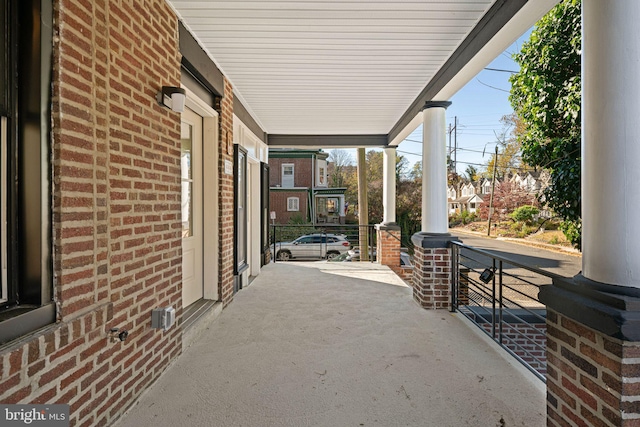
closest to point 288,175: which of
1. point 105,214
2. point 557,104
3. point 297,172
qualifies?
point 297,172

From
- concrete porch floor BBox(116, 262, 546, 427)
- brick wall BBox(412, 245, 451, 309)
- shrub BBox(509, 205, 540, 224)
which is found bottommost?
concrete porch floor BBox(116, 262, 546, 427)

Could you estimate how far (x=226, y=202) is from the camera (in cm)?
390

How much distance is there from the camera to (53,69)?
1.47 metres

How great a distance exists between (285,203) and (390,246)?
42.7 ft

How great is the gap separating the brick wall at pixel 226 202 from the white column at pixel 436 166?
7.66 ft

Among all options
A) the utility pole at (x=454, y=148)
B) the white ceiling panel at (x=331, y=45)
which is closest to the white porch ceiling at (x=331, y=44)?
the white ceiling panel at (x=331, y=45)

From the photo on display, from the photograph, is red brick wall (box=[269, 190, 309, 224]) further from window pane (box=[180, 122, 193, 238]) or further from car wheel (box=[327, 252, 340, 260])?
window pane (box=[180, 122, 193, 238])

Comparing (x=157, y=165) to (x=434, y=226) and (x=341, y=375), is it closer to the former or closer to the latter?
(x=341, y=375)

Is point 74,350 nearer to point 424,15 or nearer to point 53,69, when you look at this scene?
point 53,69

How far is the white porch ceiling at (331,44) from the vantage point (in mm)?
2510

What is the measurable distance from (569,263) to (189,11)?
1320cm

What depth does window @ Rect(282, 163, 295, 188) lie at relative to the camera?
64.8 feet

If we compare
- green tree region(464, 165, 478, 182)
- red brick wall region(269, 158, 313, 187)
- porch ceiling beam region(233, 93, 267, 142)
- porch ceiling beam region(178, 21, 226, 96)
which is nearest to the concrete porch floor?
porch ceiling beam region(178, 21, 226, 96)

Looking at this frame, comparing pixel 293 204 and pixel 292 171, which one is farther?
pixel 292 171
